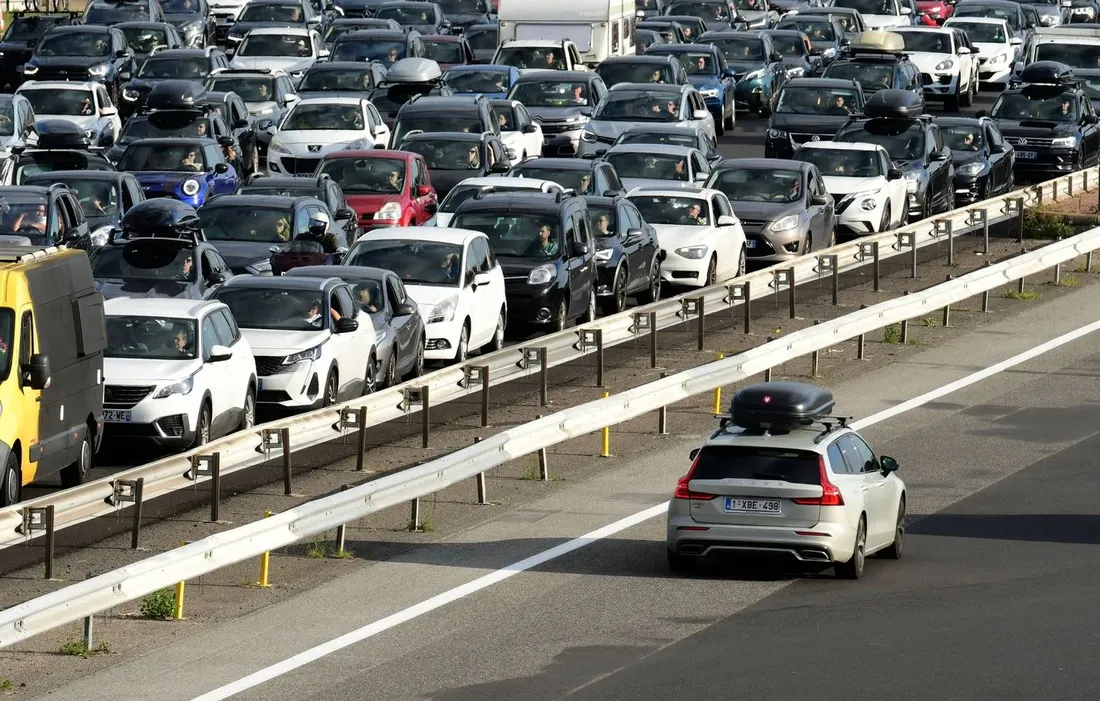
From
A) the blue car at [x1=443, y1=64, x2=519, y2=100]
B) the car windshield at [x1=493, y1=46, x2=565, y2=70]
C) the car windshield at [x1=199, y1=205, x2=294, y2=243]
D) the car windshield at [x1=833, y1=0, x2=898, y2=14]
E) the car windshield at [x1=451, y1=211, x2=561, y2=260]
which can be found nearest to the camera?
the car windshield at [x1=451, y1=211, x2=561, y2=260]

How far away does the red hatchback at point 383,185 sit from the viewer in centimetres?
3481

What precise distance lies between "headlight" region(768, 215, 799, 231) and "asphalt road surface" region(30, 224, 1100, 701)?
12744 mm

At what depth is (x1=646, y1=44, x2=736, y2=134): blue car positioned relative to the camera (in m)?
50.9

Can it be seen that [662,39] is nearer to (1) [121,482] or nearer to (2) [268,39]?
(2) [268,39]

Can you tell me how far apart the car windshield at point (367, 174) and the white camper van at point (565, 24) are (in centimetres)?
1743

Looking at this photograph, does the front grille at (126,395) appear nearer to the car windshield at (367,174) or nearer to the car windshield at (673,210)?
the car windshield at (673,210)

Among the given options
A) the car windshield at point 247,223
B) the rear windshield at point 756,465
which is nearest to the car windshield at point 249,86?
the car windshield at point 247,223

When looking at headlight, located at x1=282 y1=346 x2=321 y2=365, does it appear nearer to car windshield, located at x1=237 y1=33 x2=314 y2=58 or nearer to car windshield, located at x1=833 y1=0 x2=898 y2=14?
car windshield, located at x1=237 y1=33 x2=314 y2=58

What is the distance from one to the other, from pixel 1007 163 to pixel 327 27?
779 inches

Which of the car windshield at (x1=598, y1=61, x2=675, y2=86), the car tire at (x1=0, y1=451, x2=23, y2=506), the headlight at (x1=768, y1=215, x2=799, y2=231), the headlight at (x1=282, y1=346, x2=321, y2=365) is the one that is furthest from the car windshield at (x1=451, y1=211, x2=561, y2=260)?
the car windshield at (x1=598, y1=61, x2=675, y2=86)

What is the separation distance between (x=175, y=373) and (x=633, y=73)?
91.5 ft

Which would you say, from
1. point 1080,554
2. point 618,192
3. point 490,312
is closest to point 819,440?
point 1080,554

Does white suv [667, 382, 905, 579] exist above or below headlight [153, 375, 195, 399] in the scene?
above

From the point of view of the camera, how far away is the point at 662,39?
198 ft
